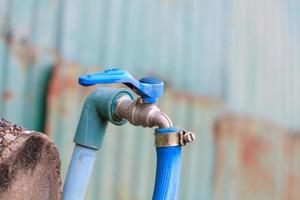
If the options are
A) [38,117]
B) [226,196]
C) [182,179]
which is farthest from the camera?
[226,196]

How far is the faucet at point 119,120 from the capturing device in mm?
1420

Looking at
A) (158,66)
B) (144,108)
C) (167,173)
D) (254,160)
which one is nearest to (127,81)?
(144,108)

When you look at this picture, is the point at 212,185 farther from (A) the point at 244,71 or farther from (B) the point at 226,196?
(A) the point at 244,71

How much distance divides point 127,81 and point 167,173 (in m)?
0.22

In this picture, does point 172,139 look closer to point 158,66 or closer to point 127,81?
point 127,81

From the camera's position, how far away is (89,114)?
4.93ft

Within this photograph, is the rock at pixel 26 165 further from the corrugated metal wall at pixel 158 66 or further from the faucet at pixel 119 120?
the corrugated metal wall at pixel 158 66

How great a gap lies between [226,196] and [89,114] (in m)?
2.22

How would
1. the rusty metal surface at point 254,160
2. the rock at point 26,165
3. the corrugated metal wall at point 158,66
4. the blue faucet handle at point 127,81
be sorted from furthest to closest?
the rusty metal surface at point 254,160, the corrugated metal wall at point 158,66, the blue faucet handle at point 127,81, the rock at point 26,165

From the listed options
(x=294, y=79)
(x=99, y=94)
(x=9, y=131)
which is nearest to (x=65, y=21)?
(x=99, y=94)

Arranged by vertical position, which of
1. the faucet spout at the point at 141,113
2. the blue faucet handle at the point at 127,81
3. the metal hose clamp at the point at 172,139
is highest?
the blue faucet handle at the point at 127,81

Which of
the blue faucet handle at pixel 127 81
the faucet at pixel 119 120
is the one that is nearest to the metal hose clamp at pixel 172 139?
the faucet at pixel 119 120

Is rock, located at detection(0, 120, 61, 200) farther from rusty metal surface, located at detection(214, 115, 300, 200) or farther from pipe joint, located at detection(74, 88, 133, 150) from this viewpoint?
rusty metal surface, located at detection(214, 115, 300, 200)

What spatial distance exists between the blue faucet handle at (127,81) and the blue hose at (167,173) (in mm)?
108
